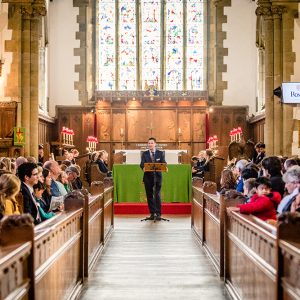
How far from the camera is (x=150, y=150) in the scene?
1027 centimetres

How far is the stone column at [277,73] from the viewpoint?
12875mm

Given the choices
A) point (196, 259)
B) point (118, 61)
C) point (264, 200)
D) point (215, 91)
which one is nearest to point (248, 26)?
point (215, 91)

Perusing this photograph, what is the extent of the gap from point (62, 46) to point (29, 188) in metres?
13.7

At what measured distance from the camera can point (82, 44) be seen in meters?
18.3

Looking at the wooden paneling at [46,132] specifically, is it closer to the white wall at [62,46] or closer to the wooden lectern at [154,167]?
the white wall at [62,46]

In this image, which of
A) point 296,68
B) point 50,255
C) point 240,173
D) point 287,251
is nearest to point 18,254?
point 50,255

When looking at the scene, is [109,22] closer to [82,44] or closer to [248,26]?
[82,44]

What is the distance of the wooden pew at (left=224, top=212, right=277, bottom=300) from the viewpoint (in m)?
3.32

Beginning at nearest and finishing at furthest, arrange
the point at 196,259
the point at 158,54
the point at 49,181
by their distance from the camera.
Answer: the point at 49,181 < the point at 196,259 < the point at 158,54

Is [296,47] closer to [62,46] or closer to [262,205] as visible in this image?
[62,46]

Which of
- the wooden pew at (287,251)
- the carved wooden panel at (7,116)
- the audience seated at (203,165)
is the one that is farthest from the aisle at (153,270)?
the carved wooden panel at (7,116)

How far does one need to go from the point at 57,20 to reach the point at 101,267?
13.4 m

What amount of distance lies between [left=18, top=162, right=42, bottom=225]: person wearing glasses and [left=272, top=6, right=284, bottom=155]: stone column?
8414 millimetres

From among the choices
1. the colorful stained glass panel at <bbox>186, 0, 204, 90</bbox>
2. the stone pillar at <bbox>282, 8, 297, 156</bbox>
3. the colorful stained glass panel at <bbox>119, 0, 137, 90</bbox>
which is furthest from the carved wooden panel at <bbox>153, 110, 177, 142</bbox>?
the stone pillar at <bbox>282, 8, 297, 156</bbox>
